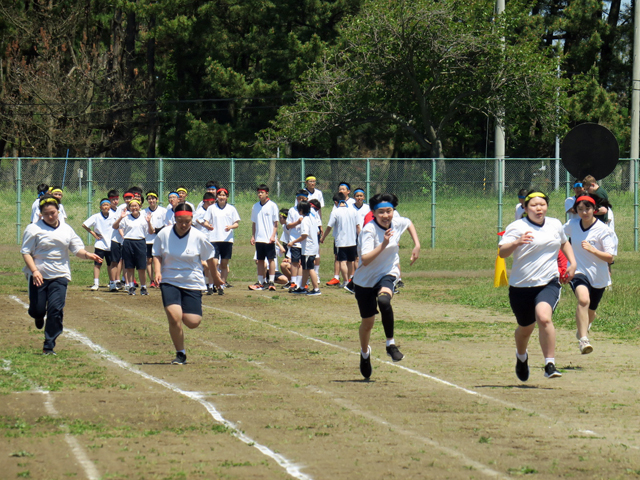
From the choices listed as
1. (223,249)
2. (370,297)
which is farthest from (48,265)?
(223,249)

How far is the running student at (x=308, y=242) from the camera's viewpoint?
56.3 ft

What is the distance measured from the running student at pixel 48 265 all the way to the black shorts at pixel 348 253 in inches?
321

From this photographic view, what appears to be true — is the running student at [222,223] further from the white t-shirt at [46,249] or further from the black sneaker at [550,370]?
the black sneaker at [550,370]

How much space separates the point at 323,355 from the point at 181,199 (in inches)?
322

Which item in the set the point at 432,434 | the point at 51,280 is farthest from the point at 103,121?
the point at 432,434

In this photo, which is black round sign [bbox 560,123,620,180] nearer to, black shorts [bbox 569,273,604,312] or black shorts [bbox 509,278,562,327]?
black shorts [bbox 569,273,604,312]

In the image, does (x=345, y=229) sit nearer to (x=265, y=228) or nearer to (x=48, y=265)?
(x=265, y=228)

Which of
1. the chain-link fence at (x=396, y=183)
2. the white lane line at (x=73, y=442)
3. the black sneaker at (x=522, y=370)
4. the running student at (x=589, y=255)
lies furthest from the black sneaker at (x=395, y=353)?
the chain-link fence at (x=396, y=183)

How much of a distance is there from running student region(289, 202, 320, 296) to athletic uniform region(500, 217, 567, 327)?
8754 mm

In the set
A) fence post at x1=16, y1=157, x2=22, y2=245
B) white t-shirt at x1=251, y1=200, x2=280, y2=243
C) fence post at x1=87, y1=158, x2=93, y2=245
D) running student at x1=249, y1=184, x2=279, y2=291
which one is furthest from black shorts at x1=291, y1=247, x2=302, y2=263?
fence post at x1=16, y1=157, x2=22, y2=245

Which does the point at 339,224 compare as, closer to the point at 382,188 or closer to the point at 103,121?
the point at 382,188

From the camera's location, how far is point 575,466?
5.81m

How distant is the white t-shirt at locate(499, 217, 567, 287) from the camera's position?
8.52m

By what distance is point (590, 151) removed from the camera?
1361 centimetres
